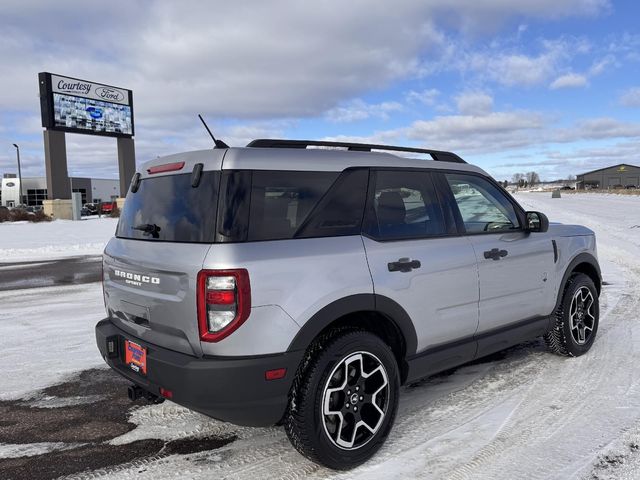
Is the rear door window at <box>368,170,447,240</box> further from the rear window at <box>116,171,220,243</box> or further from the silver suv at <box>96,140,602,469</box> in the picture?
the rear window at <box>116,171,220,243</box>

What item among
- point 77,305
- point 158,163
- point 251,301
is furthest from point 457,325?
point 77,305

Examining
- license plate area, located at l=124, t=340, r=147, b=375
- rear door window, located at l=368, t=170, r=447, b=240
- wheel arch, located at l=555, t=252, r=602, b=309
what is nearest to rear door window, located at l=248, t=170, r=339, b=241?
rear door window, located at l=368, t=170, r=447, b=240

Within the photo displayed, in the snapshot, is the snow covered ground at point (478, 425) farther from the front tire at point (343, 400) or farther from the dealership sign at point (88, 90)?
the dealership sign at point (88, 90)

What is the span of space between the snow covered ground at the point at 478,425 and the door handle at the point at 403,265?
3.63 ft

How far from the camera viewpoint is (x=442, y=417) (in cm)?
359

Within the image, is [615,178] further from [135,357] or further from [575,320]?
[135,357]

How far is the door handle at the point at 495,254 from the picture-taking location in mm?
3795

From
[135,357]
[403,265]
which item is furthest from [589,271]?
[135,357]

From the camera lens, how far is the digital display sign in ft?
116

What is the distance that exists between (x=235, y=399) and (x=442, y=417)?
65.4 inches

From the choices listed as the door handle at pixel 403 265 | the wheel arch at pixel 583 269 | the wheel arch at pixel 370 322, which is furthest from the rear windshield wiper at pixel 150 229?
the wheel arch at pixel 583 269

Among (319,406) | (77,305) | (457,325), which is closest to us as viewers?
(319,406)

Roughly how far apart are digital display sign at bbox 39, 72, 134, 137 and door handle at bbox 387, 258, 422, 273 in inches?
1509

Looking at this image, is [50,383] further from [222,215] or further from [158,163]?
[222,215]
